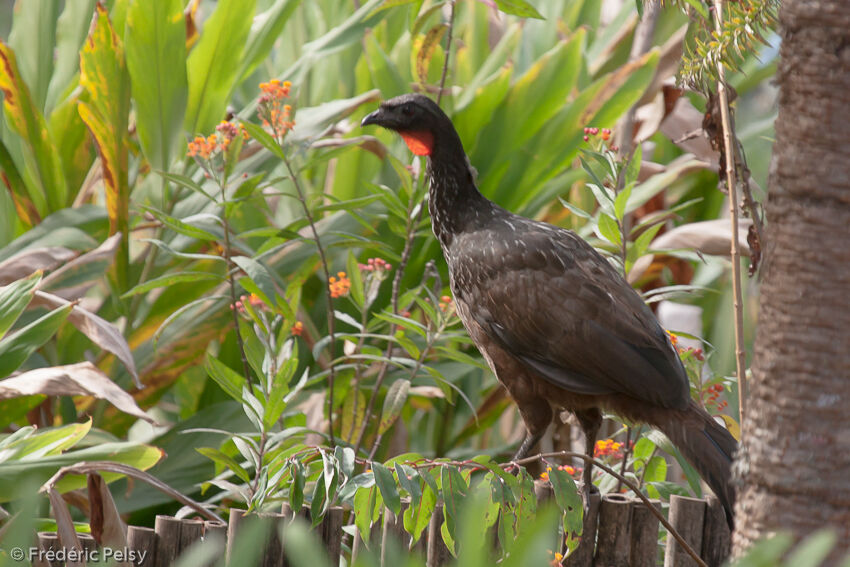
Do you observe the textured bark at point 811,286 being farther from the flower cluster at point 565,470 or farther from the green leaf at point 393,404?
the green leaf at point 393,404

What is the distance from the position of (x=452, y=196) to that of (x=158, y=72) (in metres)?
1.16

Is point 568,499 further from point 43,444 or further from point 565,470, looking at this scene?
point 43,444

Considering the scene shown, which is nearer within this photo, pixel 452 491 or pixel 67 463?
pixel 452 491

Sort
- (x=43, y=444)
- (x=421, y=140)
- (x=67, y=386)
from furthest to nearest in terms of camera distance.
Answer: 1. (x=421, y=140)
2. (x=67, y=386)
3. (x=43, y=444)

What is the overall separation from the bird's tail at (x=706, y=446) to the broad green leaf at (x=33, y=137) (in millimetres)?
2171

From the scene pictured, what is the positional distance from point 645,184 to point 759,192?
41 centimetres

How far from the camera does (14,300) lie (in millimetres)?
2230

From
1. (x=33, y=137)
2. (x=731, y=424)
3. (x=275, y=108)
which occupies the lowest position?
(x=731, y=424)

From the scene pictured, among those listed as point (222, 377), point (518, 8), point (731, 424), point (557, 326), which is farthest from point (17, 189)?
point (731, 424)

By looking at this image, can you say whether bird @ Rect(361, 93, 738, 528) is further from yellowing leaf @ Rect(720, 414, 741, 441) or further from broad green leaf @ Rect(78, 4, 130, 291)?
broad green leaf @ Rect(78, 4, 130, 291)

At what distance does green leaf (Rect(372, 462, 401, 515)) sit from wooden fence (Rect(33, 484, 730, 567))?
1.05 ft

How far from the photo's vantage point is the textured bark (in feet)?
4.23

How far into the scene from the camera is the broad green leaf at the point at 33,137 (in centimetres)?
305

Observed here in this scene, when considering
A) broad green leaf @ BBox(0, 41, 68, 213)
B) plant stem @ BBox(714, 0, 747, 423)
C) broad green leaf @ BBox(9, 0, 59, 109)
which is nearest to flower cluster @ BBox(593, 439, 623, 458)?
plant stem @ BBox(714, 0, 747, 423)
